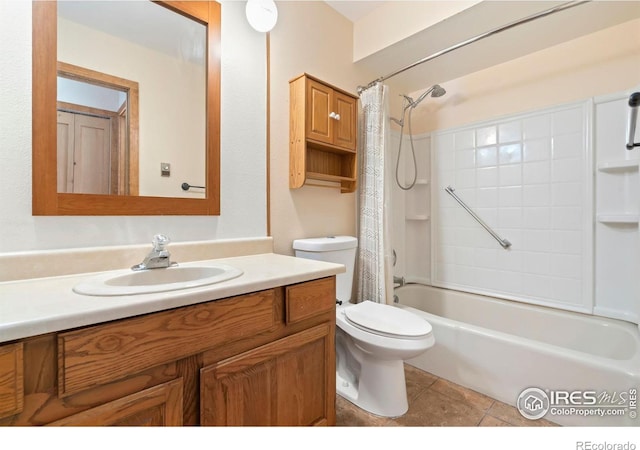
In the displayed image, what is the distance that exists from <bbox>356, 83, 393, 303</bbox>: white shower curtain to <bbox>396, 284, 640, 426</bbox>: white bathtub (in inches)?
15.3

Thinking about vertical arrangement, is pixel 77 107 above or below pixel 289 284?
above

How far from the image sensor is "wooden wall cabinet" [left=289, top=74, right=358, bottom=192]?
5.22ft

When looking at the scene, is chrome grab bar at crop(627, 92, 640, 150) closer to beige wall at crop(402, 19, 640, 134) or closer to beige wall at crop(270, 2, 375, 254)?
beige wall at crop(402, 19, 640, 134)

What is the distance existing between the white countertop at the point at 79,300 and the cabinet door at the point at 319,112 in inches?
36.4

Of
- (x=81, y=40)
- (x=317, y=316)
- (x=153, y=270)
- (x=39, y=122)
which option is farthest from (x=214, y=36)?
(x=317, y=316)

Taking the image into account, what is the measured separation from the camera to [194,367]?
0.77 metres

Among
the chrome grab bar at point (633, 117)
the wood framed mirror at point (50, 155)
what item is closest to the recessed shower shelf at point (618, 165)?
the chrome grab bar at point (633, 117)

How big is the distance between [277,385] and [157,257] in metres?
0.64

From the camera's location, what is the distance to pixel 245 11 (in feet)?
4.66

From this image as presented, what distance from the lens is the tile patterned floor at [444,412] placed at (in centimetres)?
133

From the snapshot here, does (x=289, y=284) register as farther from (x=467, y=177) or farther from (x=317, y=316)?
(x=467, y=177)

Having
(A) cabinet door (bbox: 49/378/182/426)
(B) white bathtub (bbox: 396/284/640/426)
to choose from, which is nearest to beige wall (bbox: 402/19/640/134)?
(B) white bathtub (bbox: 396/284/640/426)

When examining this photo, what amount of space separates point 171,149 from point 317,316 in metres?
0.95

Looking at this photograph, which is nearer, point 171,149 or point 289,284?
point 289,284
